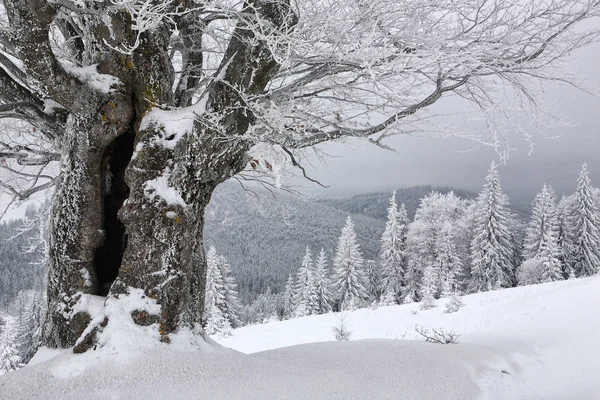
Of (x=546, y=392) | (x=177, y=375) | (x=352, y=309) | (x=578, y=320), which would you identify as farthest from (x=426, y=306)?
(x=177, y=375)

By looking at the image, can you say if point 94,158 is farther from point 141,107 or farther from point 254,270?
point 254,270

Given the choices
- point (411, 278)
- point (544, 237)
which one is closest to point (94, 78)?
point (544, 237)

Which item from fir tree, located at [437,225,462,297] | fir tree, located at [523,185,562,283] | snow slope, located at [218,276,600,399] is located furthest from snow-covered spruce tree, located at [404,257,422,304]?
snow slope, located at [218,276,600,399]

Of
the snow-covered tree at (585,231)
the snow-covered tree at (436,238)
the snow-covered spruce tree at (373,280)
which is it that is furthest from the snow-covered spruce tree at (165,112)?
the snow-covered spruce tree at (373,280)

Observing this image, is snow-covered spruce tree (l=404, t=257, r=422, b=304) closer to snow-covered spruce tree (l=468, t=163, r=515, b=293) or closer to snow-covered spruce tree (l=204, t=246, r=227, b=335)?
snow-covered spruce tree (l=468, t=163, r=515, b=293)

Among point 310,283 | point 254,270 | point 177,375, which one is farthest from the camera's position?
point 254,270

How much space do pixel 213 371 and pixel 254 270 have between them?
91683mm

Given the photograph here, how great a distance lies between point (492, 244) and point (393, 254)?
8.26 meters

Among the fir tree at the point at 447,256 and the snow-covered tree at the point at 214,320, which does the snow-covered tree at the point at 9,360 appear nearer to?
the snow-covered tree at the point at 214,320

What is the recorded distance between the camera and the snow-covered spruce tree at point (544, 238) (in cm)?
2738

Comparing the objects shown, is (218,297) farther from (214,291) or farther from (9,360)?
(9,360)

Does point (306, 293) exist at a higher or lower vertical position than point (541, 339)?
lower

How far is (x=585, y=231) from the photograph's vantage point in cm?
2833

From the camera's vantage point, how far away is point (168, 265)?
318cm
